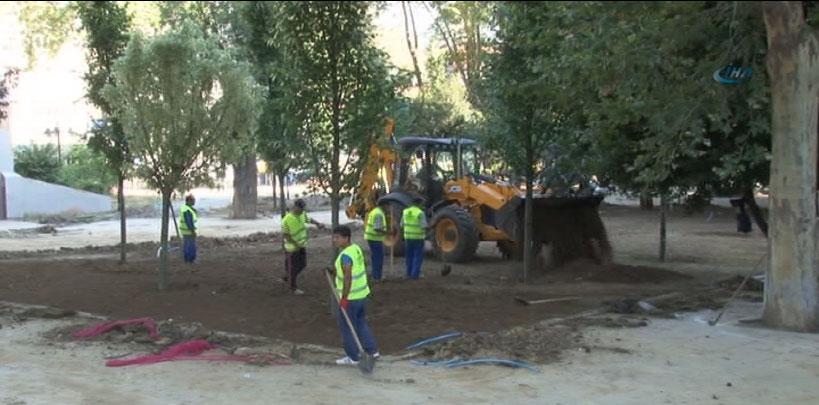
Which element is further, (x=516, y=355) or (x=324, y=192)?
(x=324, y=192)

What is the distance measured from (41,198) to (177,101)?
2639 cm

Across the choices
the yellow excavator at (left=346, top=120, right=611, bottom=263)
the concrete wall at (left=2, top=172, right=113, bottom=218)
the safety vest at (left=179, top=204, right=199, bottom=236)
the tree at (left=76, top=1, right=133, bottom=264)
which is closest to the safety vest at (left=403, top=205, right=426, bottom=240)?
the yellow excavator at (left=346, top=120, right=611, bottom=263)

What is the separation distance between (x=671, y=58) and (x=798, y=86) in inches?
67.1

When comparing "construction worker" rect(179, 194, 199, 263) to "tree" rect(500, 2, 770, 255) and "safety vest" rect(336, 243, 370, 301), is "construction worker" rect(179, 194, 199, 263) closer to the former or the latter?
"tree" rect(500, 2, 770, 255)

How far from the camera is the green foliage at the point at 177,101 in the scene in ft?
39.0

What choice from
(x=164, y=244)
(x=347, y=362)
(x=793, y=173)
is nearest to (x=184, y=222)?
(x=164, y=244)

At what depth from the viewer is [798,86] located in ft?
29.8

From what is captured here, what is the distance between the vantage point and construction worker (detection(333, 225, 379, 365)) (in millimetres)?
7617

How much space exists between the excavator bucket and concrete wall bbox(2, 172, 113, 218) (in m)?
25.9

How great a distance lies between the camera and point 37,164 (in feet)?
133

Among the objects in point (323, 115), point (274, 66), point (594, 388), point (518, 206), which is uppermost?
point (274, 66)

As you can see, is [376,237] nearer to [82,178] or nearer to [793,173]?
[793,173]

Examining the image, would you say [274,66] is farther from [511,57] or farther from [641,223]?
[641,223]

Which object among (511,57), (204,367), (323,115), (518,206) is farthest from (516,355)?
(518,206)
